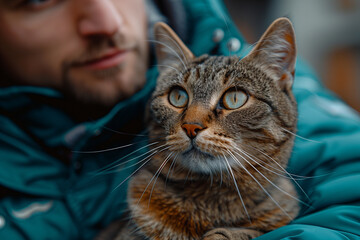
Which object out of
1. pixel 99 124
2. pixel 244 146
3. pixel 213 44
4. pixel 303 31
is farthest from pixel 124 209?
pixel 303 31

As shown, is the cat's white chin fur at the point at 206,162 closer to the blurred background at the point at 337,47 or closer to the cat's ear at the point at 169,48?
the cat's ear at the point at 169,48

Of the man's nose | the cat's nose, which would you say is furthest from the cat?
the man's nose

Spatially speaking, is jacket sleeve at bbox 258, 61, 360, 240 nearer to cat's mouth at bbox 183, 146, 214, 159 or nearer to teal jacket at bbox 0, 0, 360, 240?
teal jacket at bbox 0, 0, 360, 240

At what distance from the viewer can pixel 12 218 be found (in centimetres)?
94

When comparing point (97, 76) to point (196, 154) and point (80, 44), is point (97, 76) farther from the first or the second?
point (196, 154)

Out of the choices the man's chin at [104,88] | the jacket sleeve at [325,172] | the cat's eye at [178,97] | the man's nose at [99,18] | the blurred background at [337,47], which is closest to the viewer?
the jacket sleeve at [325,172]

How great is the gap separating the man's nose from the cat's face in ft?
0.54

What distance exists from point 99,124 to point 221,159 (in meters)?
0.38

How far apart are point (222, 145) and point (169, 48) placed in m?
0.29

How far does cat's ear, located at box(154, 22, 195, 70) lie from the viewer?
721 mm

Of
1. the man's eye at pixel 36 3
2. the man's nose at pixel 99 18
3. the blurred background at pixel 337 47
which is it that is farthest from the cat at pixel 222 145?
the blurred background at pixel 337 47

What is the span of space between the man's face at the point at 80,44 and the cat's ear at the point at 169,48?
0.15 meters

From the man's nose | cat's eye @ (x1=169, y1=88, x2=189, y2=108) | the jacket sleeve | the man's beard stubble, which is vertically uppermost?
the man's nose

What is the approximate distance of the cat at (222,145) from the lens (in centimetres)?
62
